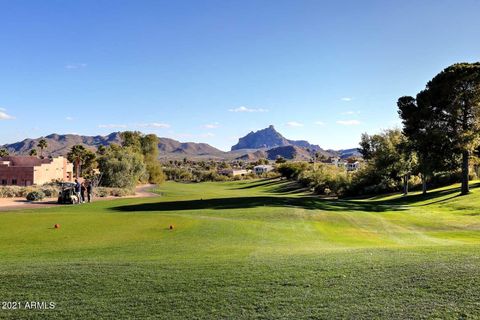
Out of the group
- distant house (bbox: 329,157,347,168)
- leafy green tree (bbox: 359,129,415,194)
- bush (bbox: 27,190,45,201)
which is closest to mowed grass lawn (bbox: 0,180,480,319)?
bush (bbox: 27,190,45,201)

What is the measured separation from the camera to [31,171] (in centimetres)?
6025

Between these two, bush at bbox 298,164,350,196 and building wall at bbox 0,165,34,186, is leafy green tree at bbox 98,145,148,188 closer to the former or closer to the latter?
→ building wall at bbox 0,165,34,186

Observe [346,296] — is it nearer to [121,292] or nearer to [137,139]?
[121,292]

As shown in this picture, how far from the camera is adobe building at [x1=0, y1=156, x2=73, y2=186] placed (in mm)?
60156

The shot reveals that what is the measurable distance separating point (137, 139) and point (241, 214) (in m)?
65.4

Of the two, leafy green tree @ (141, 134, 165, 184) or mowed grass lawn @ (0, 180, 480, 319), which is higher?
leafy green tree @ (141, 134, 165, 184)

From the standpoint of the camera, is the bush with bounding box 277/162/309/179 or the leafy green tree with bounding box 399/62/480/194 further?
the bush with bounding box 277/162/309/179

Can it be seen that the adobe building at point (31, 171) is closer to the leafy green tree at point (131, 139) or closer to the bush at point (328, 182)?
the leafy green tree at point (131, 139)

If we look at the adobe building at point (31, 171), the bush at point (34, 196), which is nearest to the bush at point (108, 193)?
the bush at point (34, 196)

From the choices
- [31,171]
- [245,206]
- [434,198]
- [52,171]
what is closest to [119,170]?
[31,171]

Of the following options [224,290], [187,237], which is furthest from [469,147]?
[224,290]

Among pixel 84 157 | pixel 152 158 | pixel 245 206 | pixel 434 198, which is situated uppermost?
pixel 84 157

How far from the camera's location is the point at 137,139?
8606 centimetres

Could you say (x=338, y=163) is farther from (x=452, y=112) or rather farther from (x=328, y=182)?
(x=452, y=112)
